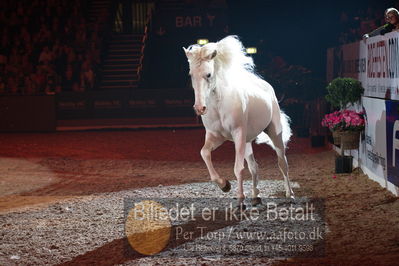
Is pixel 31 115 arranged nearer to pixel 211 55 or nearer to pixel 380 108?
pixel 380 108

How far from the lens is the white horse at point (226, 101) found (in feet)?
25.5

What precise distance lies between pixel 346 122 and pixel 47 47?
61.9ft

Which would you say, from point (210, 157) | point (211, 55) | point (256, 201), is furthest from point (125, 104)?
point (211, 55)

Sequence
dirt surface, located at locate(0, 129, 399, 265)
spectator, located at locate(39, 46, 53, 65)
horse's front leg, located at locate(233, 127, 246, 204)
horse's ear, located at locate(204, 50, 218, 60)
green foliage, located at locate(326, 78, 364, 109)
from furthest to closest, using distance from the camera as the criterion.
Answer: spectator, located at locate(39, 46, 53, 65) → green foliage, located at locate(326, 78, 364, 109) → horse's front leg, located at locate(233, 127, 246, 204) → horse's ear, located at locate(204, 50, 218, 60) → dirt surface, located at locate(0, 129, 399, 265)

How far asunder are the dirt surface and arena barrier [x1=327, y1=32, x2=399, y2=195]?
0.36 m

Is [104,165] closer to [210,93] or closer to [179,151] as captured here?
[179,151]

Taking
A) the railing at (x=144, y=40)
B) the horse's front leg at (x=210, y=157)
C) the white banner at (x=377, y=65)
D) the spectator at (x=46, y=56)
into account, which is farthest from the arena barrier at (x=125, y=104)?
the horse's front leg at (x=210, y=157)

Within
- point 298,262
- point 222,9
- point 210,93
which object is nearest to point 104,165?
point 210,93

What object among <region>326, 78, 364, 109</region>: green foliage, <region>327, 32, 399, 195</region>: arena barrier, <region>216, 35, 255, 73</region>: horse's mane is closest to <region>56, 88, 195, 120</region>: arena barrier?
<region>327, 32, 399, 195</region>: arena barrier

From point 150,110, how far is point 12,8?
11148 millimetres

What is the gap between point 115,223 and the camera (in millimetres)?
8039

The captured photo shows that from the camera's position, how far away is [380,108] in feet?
34.3

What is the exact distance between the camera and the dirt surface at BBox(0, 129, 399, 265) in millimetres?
6551

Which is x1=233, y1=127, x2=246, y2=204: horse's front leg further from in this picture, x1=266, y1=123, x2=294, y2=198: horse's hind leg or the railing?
the railing
